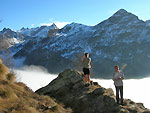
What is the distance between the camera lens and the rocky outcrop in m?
16.5

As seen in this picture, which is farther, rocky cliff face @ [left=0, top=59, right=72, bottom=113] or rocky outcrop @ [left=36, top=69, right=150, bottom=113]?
rocky outcrop @ [left=36, top=69, right=150, bottom=113]

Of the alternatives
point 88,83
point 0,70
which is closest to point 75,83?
point 88,83

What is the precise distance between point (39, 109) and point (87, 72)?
819cm

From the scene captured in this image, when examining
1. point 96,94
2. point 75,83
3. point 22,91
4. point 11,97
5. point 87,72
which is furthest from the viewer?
point 75,83

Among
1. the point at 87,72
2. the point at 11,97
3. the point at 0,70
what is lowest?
the point at 11,97

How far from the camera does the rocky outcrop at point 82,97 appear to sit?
16.5 m

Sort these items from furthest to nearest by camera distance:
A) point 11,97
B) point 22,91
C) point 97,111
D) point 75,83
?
point 75,83 → point 97,111 → point 22,91 → point 11,97

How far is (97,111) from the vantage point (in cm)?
1625

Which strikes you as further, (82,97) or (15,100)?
(82,97)

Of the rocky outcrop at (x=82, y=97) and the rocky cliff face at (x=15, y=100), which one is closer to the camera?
the rocky cliff face at (x=15, y=100)

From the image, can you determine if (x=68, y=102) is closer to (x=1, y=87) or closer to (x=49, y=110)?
(x=49, y=110)

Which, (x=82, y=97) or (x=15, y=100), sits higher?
(x=82, y=97)

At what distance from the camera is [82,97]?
18125 mm

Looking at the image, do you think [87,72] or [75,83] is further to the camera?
[75,83]
